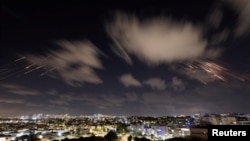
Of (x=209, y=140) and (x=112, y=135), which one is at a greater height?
(x=209, y=140)

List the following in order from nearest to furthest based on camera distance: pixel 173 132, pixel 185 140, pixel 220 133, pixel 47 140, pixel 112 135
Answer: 1. pixel 220 133
2. pixel 185 140
3. pixel 112 135
4. pixel 173 132
5. pixel 47 140

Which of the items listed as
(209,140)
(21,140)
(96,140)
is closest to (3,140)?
(21,140)

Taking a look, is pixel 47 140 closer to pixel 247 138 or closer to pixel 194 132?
pixel 194 132

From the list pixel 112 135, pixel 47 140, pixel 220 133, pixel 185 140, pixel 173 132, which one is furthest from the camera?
pixel 47 140

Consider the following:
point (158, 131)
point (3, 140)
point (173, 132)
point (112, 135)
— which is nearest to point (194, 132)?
point (112, 135)

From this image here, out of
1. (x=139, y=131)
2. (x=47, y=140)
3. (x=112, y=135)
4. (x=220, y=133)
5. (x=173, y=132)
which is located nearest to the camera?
(x=220, y=133)

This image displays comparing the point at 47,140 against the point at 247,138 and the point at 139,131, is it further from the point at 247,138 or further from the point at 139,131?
the point at 247,138

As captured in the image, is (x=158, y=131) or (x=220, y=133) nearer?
(x=220, y=133)

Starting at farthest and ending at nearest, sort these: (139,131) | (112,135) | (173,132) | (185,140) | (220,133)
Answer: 1. (139,131)
2. (173,132)
3. (112,135)
4. (185,140)
5. (220,133)

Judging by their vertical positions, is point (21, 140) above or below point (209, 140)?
below
